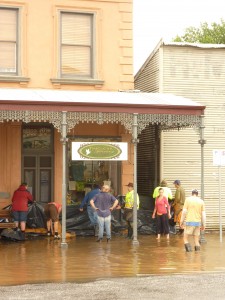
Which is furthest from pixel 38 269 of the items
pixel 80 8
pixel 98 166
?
pixel 80 8

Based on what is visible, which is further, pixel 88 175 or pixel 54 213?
pixel 88 175

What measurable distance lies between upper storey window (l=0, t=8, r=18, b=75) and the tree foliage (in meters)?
37.0

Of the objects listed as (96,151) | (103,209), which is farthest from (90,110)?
(103,209)

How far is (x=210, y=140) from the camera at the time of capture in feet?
86.6

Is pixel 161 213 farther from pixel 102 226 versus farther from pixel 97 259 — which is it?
pixel 97 259

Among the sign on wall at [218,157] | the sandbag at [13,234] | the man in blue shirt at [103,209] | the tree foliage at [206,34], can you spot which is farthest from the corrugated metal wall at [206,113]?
the tree foliage at [206,34]

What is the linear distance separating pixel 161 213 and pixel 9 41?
7.31m

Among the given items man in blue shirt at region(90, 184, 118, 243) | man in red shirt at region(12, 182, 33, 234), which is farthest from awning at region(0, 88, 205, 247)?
man in red shirt at region(12, 182, 33, 234)

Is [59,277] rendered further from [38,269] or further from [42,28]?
[42,28]

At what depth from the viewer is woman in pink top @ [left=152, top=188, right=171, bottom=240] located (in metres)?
23.5

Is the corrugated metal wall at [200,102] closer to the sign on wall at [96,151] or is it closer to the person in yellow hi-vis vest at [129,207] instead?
the person in yellow hi-vis vest at [129,207]

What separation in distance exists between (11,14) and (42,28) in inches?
42.6

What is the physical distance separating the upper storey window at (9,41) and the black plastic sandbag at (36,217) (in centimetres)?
436

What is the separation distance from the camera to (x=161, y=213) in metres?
23.5
